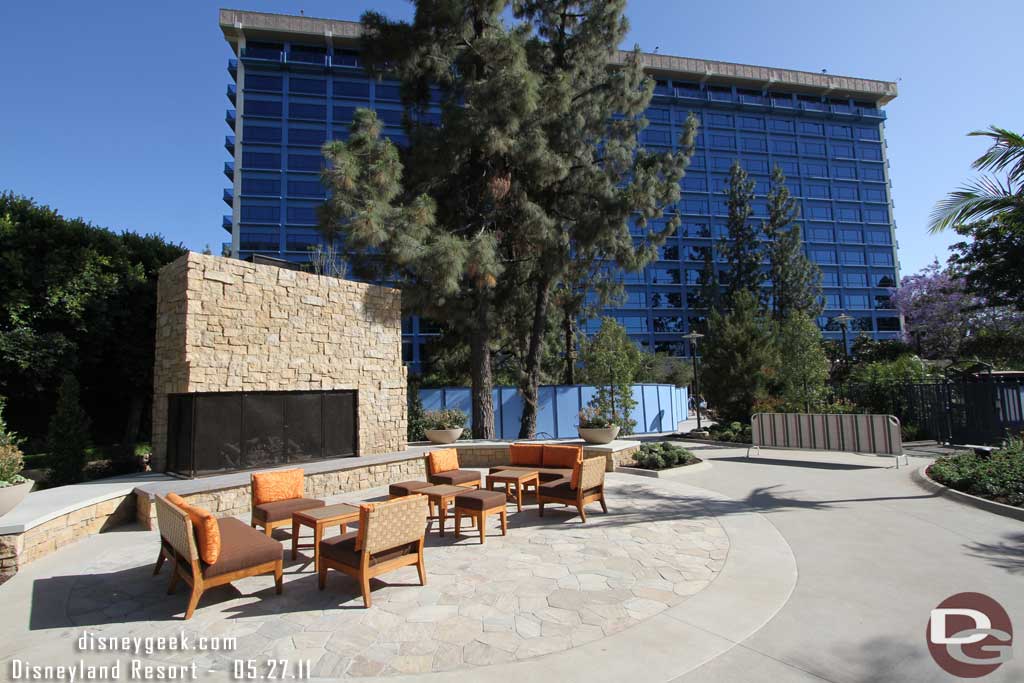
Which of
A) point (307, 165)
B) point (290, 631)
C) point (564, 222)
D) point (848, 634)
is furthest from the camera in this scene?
point (307, 165)

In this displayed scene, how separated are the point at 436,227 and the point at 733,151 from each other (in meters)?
58.6

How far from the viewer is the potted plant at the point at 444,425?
13406 mm

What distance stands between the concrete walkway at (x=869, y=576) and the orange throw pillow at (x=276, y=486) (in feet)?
17.9

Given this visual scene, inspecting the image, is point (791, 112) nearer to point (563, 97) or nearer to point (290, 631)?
point (563, 97)

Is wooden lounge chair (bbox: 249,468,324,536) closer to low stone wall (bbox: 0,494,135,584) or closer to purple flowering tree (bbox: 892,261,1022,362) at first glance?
low stone wall (bbox: 0,494,135,584)

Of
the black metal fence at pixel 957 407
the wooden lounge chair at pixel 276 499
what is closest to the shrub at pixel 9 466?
the wooden lounge chair at pixel 276 499

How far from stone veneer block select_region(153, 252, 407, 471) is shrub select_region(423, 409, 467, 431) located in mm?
1915

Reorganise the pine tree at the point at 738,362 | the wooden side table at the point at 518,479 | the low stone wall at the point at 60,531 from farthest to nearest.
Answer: the pine tree at the point at 738,362, the wooden side table at the point at 518,479, the low stone wall at the point at 60,531

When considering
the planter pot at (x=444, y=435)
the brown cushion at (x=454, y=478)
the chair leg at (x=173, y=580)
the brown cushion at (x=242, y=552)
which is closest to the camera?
the brown cushion at (x=242, y=552)

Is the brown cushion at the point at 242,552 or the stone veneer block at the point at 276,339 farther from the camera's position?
the stone veneer block at the point at 276,339

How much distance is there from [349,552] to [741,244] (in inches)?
1967

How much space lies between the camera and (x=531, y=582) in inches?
198

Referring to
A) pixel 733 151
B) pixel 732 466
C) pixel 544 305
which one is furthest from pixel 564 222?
pixel 733 151

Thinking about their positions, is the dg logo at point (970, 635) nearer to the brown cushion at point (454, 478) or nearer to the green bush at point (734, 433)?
the brown cushion at point (454, 478)
